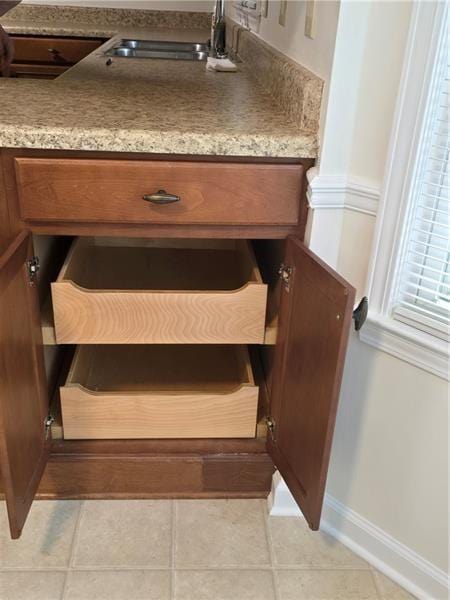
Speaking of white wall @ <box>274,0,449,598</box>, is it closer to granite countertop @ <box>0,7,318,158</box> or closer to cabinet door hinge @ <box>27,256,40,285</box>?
granite countertop @ <box>0,7,318,158</box>

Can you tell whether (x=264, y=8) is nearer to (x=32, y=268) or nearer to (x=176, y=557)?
(x=32, y=268)

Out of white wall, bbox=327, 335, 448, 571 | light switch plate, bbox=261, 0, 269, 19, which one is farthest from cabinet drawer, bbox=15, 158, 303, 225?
light switch plate, bbox=261, 0, 269, 19

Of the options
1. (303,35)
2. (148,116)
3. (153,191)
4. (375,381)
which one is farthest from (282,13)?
(375,381)

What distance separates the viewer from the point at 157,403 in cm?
142

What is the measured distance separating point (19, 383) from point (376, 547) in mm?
880

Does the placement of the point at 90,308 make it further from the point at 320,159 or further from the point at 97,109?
the point at 320,159

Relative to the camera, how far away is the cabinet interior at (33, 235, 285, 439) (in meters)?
1.49

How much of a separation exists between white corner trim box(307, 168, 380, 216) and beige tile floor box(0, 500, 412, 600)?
2.64 feet

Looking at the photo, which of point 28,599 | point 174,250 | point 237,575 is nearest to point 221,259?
point 174,250

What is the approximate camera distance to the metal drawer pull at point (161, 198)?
115 centimetres

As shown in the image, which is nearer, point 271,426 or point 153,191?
point 153,191

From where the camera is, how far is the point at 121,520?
1.45 meters

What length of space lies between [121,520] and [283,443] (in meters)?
0.46

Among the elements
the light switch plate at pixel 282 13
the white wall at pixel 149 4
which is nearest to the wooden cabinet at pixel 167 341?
the light switch plate at pixel 282 13
